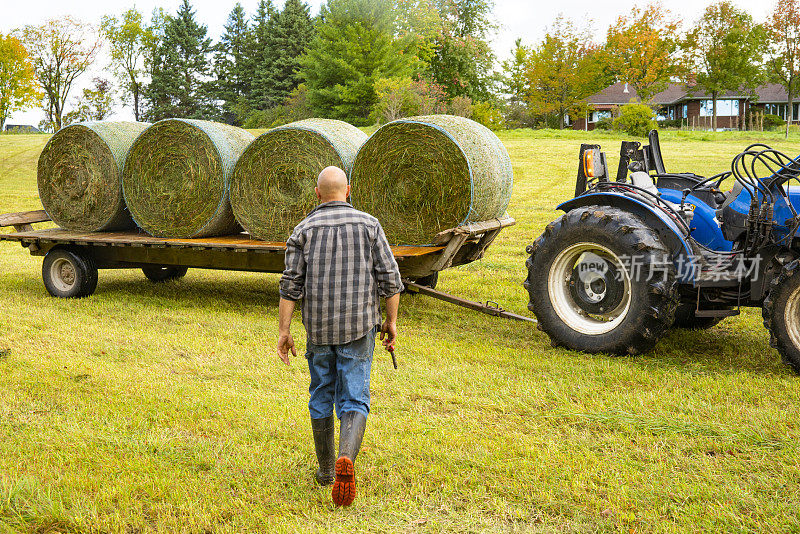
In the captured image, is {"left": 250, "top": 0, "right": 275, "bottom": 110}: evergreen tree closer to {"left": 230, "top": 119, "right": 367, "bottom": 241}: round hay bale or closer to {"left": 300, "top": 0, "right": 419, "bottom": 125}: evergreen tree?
{"left": 300, "top": 0, "right": 419, "bottom": 125}: evergreen tree

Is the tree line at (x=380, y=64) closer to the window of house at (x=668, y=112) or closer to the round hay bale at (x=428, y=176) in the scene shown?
the window of house at (x=668, y=112)

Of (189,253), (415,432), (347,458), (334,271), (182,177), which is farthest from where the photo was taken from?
(182,177)

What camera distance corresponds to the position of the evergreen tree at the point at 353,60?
3675 centimetres

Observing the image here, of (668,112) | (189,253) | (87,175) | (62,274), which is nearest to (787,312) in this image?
(189,253)

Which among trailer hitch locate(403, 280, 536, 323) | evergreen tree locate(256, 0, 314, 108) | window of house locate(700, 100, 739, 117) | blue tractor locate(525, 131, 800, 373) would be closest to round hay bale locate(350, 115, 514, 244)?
trailer hitch locate(403, 280, 536, 323)

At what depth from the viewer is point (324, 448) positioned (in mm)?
3348

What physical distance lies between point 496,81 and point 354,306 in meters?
45.8

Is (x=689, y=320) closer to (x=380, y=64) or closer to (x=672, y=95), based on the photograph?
(x=380, y=64)

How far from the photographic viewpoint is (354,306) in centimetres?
327

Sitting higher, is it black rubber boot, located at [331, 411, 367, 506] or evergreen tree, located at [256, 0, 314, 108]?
evergreen tree, located at [256, 0, 314, 108]

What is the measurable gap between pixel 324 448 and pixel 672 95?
54119mm

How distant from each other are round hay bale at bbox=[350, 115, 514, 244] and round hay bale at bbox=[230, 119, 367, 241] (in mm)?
404

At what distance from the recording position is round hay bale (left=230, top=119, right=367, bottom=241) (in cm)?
704

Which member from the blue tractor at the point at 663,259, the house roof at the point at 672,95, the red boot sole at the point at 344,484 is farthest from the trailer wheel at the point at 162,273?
the house roof at the point at 672,95
